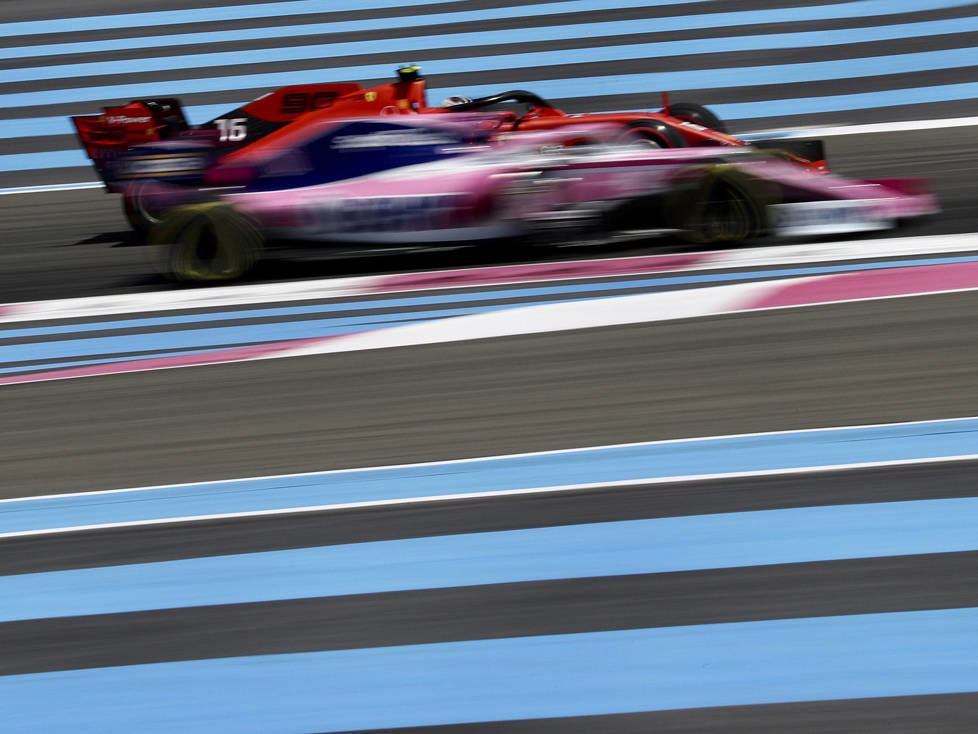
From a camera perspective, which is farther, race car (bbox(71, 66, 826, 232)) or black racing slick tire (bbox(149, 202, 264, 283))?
race car (bbox(71, 66, 826, 232))

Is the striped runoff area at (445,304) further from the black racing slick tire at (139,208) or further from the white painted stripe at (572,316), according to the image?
the black racing slick tire at (139,208)

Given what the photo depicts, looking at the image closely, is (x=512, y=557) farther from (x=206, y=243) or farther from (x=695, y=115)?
(x=695, y=115)

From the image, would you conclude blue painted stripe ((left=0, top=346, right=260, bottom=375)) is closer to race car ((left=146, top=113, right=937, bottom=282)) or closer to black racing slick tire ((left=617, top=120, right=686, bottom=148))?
race car ((left=146, top=113, right=937, bottom=282))

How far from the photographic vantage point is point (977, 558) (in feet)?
11.1

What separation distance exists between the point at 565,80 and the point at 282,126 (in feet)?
16.5

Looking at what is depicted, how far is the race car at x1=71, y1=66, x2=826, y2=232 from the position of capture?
7730 millimetres

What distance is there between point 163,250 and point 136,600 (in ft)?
14.9

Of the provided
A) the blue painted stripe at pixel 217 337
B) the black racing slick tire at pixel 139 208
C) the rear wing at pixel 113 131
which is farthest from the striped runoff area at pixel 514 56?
the blue painted stripe at pixel 217 337

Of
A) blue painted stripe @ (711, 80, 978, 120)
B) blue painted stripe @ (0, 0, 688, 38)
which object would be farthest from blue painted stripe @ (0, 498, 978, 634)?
blue painted stripe @ (0, 0, 688, 38)

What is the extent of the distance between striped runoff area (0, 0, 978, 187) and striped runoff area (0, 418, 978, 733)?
8170 mm

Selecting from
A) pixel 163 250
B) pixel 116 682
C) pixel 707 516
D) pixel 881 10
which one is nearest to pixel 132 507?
pixel 116 682

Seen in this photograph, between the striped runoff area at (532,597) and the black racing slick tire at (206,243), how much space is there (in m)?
3.41

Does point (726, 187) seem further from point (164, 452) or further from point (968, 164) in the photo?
point (164, 452)

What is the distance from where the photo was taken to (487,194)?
7.37 m
